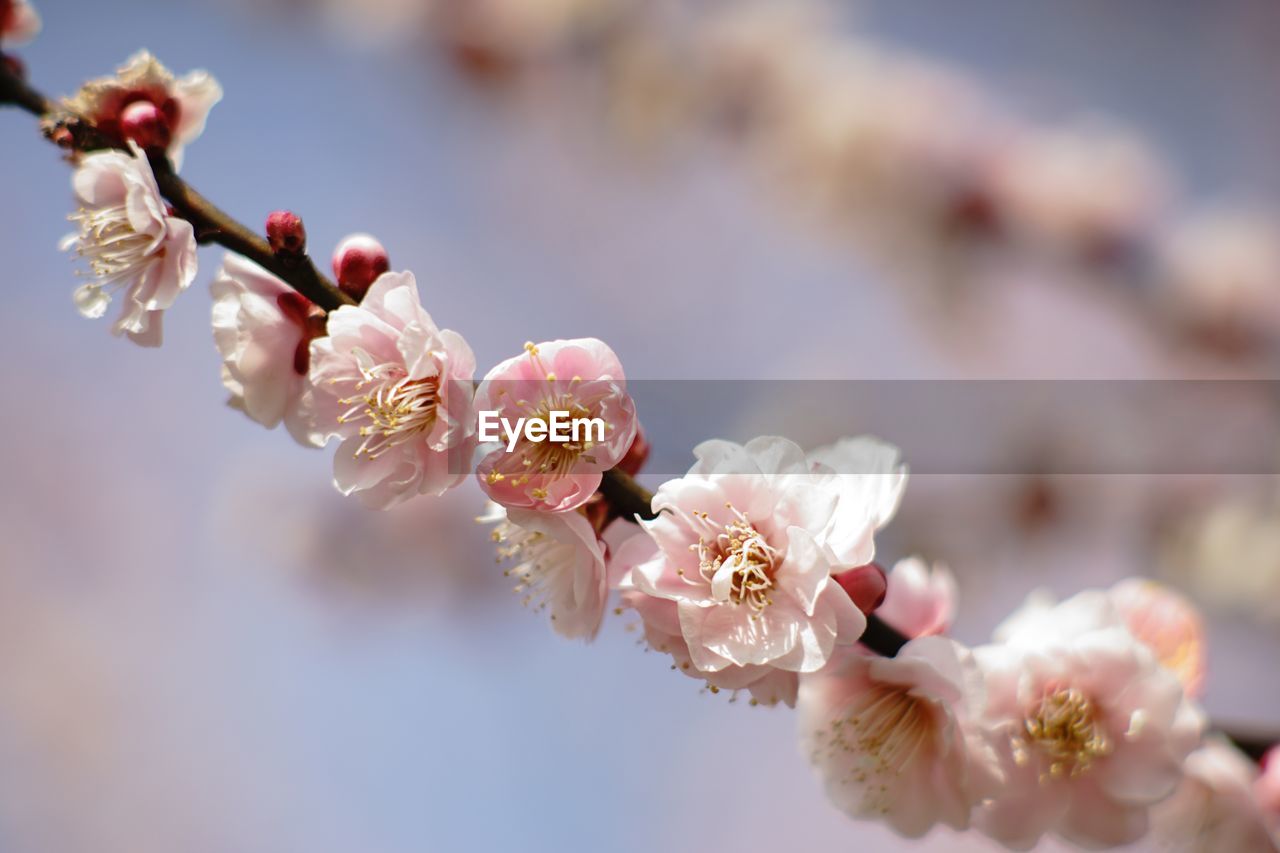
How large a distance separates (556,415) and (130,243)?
0.29 metres

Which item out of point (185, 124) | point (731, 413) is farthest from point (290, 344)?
point (731, 413)

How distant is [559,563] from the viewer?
1.71ft

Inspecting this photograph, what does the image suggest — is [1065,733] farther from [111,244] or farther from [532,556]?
[111,244]

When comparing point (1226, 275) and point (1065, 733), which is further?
point (1226, 275)

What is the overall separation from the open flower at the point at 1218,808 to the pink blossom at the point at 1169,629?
0.21 ft

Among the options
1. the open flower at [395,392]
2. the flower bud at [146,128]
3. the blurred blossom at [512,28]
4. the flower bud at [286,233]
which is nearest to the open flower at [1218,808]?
the open flower at [395,392]

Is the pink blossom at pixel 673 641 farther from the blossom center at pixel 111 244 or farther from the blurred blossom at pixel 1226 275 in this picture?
the blurred blossom at pixel 1226 275

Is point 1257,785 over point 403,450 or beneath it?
beneath

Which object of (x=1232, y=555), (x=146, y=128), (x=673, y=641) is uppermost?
(x=146, y=128)

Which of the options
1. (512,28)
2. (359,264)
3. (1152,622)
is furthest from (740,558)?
(512,28)

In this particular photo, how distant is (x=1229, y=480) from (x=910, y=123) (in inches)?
42.5

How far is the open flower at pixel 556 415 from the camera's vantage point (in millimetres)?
443

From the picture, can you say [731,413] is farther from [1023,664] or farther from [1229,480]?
[1023,664]

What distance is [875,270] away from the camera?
2.20 metres
